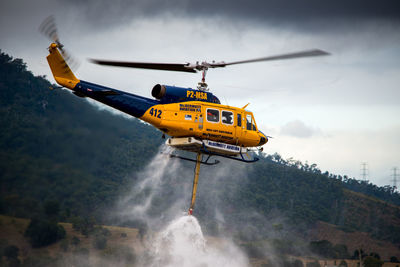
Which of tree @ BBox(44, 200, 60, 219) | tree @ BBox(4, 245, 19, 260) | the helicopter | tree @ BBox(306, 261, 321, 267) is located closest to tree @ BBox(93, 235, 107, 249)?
tree @ BBox(4, 245, 19, 260)

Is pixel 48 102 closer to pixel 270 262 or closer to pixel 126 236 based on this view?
pixel 126 236

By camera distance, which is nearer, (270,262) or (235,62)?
(235,62)

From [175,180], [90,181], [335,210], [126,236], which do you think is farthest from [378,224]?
[90,181]

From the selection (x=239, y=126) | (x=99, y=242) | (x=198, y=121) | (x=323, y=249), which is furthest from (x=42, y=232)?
(x=323, y=249)

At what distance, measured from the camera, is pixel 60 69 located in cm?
2194

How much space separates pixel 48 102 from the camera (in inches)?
1128

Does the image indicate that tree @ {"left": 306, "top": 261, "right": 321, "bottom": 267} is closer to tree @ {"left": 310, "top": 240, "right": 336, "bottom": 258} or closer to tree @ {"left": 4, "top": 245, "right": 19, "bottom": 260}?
tree @ {"left": 310, "top": 240, "right": 336, "bottom": 258}

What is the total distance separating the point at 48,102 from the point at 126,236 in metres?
28.1

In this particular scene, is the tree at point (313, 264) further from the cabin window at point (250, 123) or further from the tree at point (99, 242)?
the cabin window at point (250, 123)

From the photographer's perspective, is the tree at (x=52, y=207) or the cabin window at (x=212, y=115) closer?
the cabin window at (x=212, y=115)

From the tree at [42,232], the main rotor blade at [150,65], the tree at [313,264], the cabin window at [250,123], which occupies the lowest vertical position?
the tree at [42,232]

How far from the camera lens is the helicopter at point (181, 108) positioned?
22.0 metres

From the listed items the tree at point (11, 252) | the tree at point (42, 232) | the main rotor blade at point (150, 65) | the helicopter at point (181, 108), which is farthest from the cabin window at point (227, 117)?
the tree at point (11, 252)

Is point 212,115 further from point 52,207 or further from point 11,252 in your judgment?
point 11,252
